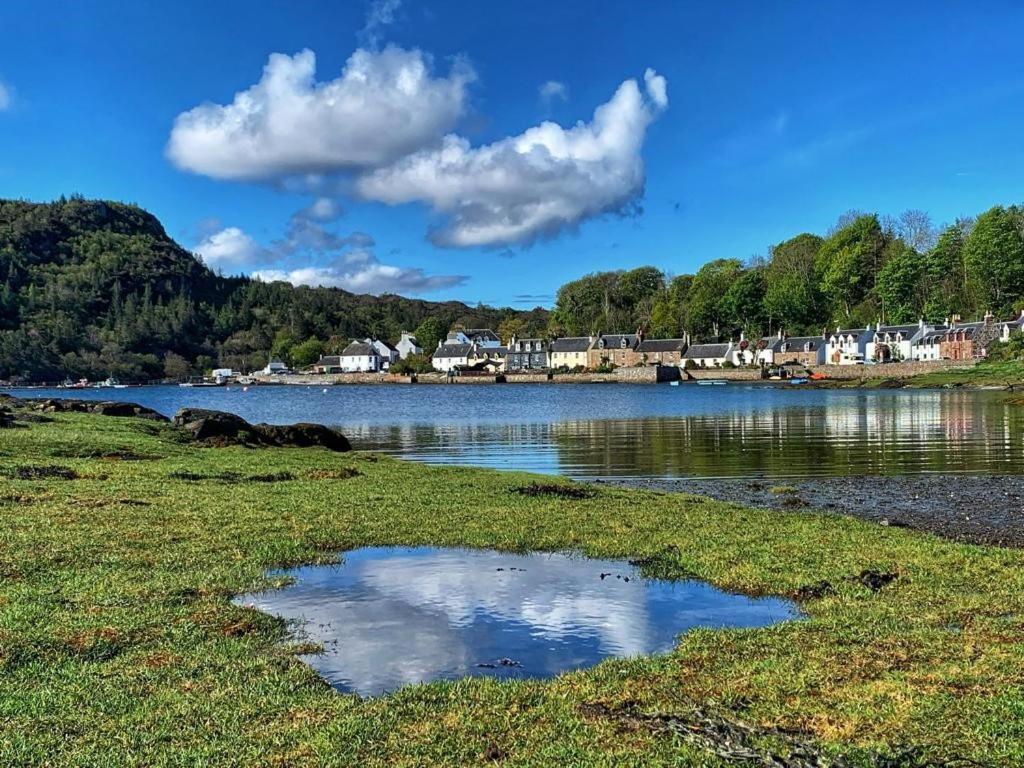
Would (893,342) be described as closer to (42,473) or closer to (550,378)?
(550,378)

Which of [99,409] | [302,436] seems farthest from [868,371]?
[99,409]

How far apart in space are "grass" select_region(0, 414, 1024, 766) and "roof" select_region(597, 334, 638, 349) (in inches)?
6964

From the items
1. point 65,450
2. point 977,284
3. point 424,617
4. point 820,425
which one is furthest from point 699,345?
point 424,617

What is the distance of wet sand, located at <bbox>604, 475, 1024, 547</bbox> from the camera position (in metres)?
19.0

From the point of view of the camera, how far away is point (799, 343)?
170 metres

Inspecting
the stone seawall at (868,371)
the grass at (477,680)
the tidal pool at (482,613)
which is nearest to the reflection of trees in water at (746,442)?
the grass at (477,680)

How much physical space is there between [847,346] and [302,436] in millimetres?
144602

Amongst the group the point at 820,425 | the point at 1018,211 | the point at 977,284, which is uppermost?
the point at 1018,211

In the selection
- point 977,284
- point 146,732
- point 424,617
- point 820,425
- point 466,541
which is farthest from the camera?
point 977,284

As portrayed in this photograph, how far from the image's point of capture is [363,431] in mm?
57844

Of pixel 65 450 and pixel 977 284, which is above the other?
pixel 977 284

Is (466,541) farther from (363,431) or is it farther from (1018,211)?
(1018,211)

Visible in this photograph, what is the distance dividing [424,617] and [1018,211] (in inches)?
6694

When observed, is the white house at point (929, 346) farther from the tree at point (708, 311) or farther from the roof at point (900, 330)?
the tree at point (708, 311)
